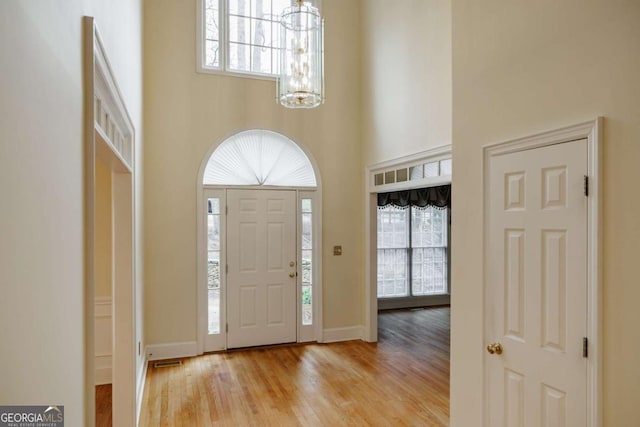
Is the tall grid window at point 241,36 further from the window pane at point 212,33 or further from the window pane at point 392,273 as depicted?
the window pane at point 392,273

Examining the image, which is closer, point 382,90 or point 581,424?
point 581,424

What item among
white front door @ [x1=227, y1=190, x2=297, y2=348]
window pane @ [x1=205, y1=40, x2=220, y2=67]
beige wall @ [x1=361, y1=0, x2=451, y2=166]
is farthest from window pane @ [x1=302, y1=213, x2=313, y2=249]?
window pane @ [x1=205, y1=40, x2=220, y2=67]

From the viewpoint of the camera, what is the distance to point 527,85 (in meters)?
2.19

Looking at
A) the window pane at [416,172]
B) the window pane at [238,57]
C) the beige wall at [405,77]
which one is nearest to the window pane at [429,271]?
the beige wall at [405,77]

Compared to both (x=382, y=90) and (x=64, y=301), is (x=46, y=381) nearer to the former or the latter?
(x=64, y=301)

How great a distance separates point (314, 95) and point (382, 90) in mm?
1615

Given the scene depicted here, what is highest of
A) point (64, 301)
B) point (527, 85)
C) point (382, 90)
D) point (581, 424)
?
point (382, 90)

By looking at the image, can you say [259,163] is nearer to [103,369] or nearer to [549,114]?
[103,369]

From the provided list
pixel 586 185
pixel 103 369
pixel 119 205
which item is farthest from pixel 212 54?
pixel 586 185

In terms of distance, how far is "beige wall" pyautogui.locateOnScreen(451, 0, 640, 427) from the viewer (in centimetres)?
173

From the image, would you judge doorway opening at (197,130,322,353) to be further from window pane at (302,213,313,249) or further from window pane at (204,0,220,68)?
window pane at (204,0,220,68)

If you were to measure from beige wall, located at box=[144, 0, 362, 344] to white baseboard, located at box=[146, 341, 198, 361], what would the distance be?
0.06 meters

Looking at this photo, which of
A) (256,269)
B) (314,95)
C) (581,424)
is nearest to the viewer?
(581,424)

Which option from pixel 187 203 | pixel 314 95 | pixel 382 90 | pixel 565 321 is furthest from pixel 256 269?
pixel 565 321
